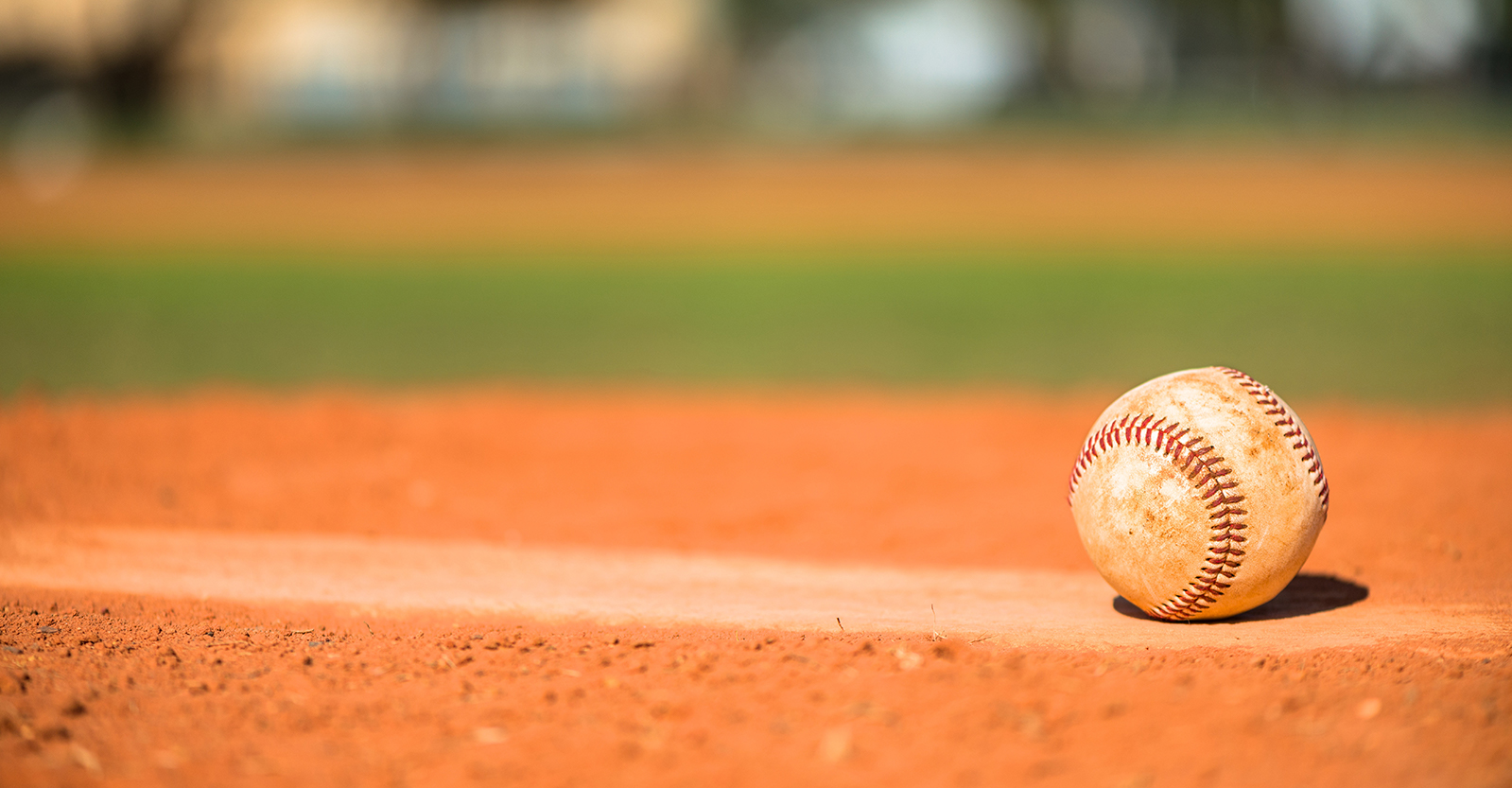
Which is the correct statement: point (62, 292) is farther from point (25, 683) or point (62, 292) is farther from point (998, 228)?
point (998, 228)

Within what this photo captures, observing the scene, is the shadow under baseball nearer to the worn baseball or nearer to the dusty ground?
the worn baseball

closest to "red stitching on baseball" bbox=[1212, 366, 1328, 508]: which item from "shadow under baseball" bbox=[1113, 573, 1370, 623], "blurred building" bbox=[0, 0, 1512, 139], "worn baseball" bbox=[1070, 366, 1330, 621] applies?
"worn baseball" bbox=[1070, 366, 1330, 621]

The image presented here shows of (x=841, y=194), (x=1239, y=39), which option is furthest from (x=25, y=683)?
(x=1239, y=39)

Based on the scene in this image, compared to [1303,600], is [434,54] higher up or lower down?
higher up

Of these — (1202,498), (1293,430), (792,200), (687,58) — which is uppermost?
(687,58)

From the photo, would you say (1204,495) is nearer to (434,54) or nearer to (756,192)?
(756,192)

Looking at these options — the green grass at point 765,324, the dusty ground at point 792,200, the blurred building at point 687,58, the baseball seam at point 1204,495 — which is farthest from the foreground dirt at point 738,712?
the blurred building at point 687,58

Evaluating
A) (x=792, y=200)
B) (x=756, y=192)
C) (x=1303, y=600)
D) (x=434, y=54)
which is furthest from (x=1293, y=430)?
(x=434, y=54)
